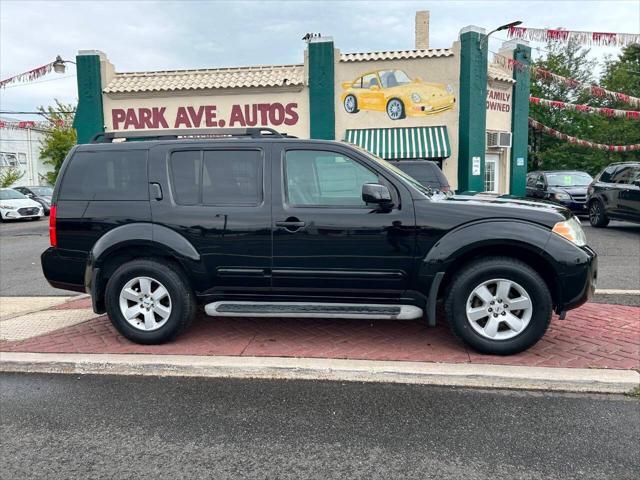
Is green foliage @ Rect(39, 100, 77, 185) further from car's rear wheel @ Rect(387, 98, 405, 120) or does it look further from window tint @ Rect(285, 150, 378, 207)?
window tint @ Rect(285, 150, 378, 207)

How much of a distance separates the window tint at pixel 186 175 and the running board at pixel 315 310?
3.26 feet

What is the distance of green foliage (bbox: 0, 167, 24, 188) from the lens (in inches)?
1267

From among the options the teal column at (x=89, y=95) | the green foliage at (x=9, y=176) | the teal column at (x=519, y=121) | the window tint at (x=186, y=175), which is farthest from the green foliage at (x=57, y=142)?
the window tint at (x=186, y=175)

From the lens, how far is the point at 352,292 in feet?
14.3

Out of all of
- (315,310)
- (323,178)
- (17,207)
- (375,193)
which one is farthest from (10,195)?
(375,193)

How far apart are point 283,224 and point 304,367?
1.21 metres

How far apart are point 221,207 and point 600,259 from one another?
748 cm

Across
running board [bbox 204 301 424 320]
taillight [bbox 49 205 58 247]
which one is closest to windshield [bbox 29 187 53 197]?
taillight [bbox 49 205 58 247]

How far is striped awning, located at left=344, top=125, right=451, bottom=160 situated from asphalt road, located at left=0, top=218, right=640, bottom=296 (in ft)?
16.5

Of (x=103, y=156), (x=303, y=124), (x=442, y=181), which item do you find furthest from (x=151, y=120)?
(x=103, y=156)

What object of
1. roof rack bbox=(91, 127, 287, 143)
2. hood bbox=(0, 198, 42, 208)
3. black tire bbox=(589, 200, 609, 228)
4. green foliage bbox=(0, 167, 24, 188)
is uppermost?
green foliage bbox=(0, 167, 24, 188)

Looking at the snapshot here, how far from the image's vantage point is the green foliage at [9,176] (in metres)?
32.2

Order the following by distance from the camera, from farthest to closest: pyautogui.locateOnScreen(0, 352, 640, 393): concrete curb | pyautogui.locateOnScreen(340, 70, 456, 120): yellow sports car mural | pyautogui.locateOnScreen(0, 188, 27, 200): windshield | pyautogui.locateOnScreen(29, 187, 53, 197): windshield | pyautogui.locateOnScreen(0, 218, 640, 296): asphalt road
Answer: pyautogui.locateOnScreen(29, 187, 53, 197): windshield → pyautogui.locateOnScreen(0, 188, 27, 200): windshield → pyautogui.locateOnScreen(340, 70, 456, 120): yellow sports car mural → pyautogui.locateOnScreen(0, 218, 640, 296): asphalt road → pyautogui.locateOnScreen(0, 352, 640, 393): concrete curb

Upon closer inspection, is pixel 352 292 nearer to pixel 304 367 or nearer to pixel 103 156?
pixel 304 367
